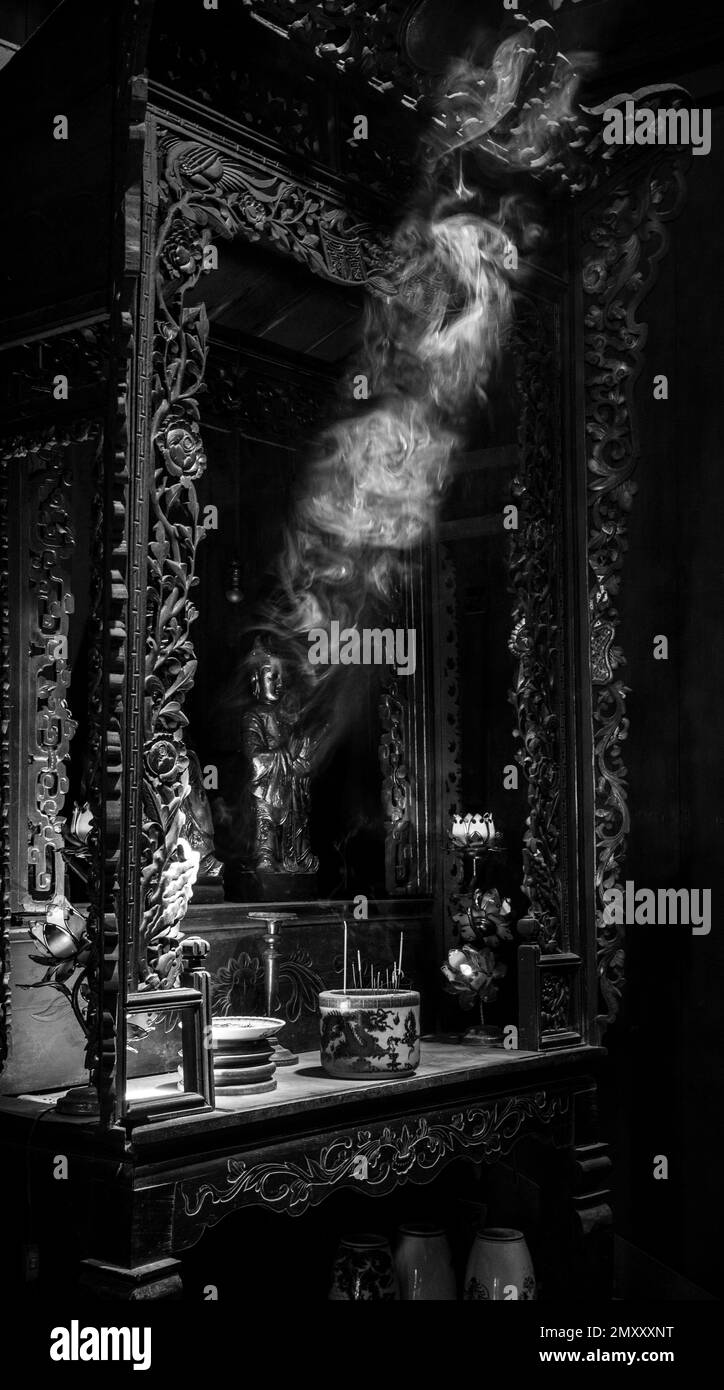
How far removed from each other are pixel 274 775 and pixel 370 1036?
0.80 m

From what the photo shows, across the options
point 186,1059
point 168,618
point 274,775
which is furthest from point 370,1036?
point 168,618

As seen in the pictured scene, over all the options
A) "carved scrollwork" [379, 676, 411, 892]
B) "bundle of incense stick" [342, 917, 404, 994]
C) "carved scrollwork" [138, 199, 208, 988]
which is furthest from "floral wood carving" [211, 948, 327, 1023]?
"carved scrollwork" [138, 199, 208, 988]

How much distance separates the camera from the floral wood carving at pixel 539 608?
3258 millimetres

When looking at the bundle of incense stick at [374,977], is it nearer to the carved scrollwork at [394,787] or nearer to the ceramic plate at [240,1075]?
the carved scrollwork at [394,787]

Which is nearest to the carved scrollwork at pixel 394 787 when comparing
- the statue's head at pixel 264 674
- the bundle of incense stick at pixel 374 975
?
the bundle of incense stick at pixel 374 975

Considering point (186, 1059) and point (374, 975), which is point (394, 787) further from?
point (186, 1059)

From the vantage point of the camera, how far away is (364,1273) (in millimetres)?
3049

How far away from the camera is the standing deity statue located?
10.8ft

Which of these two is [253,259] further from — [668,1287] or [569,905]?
[668,1287]

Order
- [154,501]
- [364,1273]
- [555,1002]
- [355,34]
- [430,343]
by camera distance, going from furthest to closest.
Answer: [430,343] → [555,1002] → [364,1273] → [355,34] → [154,501]

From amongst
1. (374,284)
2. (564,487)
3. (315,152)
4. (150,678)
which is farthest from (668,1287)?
(315,152)

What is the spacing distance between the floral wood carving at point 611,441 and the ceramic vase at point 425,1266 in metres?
0.64

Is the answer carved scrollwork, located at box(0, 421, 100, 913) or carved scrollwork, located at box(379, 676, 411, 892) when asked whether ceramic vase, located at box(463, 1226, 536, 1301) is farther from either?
carved scrollwork, located at box(0, 421, 100, 913)

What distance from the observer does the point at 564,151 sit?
3.21 meters
